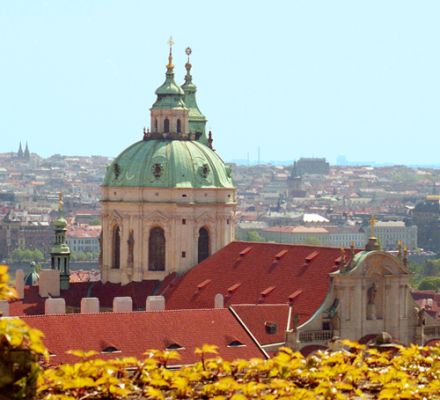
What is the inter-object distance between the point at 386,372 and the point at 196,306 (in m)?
46.9

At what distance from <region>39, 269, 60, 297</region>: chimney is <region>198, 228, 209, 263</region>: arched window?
6411 mm

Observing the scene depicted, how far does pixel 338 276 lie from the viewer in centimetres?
6259

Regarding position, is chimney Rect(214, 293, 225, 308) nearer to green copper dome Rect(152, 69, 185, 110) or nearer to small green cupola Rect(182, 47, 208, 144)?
green copper dome Rect(152, 69, 185, 110)

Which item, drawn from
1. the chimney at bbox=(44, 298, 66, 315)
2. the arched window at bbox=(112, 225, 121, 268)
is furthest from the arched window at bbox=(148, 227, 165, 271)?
the chimney at bbox=(44, 298, 66, 315)

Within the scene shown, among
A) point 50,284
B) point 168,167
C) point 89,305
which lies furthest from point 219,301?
point 50,284

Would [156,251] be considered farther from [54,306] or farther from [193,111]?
[193,111]

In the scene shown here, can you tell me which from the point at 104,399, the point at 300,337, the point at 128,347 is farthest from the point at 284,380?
the point at 300,337

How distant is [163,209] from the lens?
7694 centimetres

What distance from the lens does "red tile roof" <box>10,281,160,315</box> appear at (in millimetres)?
73912

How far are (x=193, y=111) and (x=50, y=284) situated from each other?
16.3 metres

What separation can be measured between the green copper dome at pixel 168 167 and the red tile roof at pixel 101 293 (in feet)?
14.9

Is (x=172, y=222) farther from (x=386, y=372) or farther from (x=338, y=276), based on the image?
(x=386, y=372)

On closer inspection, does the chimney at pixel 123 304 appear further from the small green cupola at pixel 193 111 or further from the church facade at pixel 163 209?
the small green cupola at pixel 193 111

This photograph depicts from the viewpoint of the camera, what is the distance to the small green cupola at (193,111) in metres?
88.5
